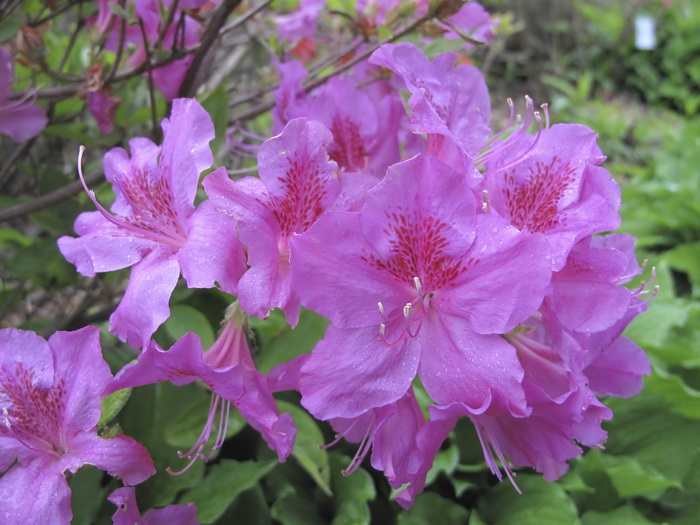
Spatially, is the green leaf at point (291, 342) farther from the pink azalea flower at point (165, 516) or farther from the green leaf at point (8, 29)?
the green leaf at point (8, 29)

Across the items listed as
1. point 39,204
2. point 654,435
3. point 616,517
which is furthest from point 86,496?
point 654,435

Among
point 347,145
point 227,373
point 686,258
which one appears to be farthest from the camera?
point 686,258

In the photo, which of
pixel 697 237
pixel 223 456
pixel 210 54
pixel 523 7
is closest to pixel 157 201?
pixel 210 54

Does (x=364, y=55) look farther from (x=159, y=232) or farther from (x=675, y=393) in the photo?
(x=675, y=393)

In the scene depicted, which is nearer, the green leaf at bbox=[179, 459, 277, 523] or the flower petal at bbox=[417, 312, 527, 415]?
the flower petal at bbox=[417, 312, 527, 415]

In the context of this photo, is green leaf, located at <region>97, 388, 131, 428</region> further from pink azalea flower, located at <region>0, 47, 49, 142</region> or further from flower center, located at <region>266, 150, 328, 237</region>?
pink azalea flower, located at <region>0, 47, 49, 142</region>

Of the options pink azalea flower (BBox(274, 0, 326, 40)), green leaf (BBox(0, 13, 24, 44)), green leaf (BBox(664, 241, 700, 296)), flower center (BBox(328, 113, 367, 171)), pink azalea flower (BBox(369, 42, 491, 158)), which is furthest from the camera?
green leaf (BBox(664, 241, 700, 296))

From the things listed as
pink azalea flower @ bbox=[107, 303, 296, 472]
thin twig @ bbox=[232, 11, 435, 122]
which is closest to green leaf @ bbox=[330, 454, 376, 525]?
pink azalea flower @ bbox=[107, 303, 296, 472]
